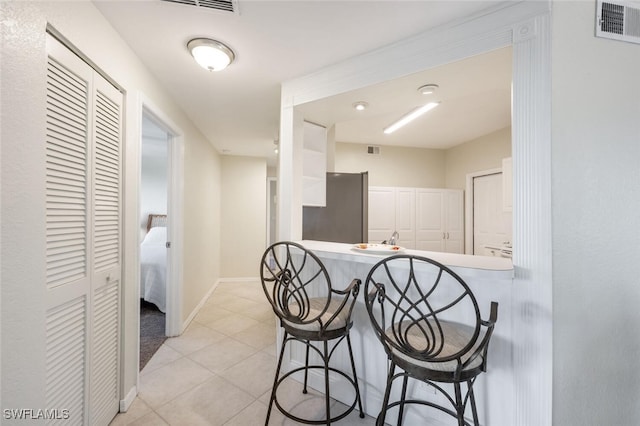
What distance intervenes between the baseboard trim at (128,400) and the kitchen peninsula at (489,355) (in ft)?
4.13

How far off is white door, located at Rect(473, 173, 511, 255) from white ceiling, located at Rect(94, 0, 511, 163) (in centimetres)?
163

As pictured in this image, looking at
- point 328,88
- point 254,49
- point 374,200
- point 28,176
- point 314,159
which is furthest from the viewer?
point 374,200

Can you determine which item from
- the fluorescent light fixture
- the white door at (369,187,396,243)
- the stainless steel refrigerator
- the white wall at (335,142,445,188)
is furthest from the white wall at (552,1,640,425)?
the white wall at (335,142,445,188)

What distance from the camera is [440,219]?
4488mm

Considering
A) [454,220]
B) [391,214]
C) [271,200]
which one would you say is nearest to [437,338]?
[391,214]

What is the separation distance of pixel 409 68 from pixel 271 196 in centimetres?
479

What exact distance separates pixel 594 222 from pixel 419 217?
311cm

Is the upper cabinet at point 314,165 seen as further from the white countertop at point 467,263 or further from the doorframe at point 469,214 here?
the doorframe at point 469,214

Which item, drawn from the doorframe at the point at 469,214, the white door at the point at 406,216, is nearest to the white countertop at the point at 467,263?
the white door at the point at 406,216

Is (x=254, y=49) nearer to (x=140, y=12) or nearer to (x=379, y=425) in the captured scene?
(x=140, y=12)

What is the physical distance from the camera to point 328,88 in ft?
6.43

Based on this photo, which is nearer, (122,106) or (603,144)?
(603,144)

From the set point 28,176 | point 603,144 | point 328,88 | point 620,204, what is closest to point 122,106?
point 28,176

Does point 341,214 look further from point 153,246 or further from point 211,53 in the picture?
point 153,246
